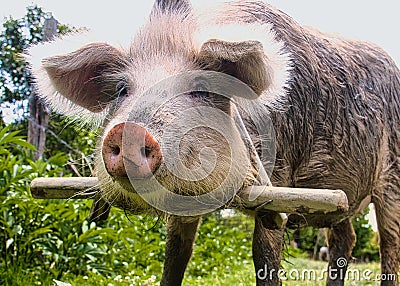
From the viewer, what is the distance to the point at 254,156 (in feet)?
7.86

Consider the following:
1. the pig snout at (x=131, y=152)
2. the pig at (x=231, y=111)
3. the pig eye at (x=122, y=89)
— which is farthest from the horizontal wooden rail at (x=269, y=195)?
the pig snout at (x=131, y=152)

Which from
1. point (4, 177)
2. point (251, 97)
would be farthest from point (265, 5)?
point (4, 177)

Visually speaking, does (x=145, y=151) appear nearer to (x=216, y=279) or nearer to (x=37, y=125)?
(x=216, y=279)

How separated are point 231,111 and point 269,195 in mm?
437

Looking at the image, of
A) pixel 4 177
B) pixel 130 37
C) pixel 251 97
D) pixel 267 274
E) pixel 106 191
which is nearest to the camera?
pixel 106 191

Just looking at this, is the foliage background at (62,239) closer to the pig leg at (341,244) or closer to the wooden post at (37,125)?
the pig leg at (341,244)

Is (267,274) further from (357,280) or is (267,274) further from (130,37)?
(357,280)

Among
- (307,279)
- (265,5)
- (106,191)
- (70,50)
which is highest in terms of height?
(265,5)

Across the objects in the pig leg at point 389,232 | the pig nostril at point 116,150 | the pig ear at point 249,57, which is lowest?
the pig leg at point 389,232

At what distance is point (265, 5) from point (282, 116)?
64cm

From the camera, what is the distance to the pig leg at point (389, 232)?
12.0 ft

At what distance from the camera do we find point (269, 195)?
211cm

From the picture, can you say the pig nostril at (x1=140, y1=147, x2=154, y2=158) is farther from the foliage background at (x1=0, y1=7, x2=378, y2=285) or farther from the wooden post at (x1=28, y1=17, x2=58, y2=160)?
the wooden post at (x1=28, y1=17, x2=58, y2=160)

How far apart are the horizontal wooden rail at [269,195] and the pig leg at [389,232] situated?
1750mm
